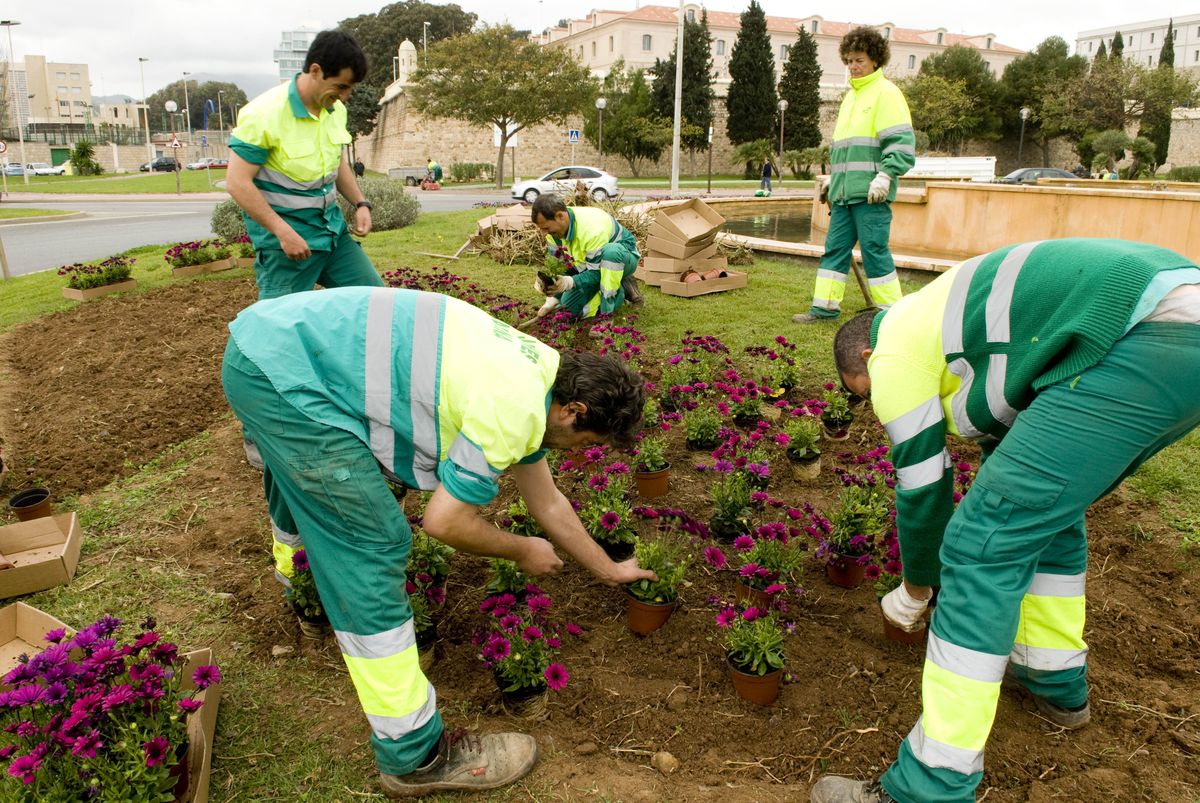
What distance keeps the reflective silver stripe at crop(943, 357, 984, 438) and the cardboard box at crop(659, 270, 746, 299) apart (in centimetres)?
579

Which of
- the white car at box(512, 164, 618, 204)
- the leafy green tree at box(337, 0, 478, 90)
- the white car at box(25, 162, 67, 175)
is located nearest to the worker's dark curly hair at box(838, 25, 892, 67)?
the white car at box(512, 164, 618, 204)

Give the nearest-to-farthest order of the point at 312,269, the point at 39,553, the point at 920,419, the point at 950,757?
the point at 950,757 < the point at 920,419 < the point at 39,553 < the point at 312,269

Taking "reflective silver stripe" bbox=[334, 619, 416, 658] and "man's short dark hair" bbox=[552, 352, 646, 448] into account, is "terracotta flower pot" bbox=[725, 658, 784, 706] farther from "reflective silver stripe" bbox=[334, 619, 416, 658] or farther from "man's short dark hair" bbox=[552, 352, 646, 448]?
"reflective silver stripe" bbox=[334, 619, 416, 658]

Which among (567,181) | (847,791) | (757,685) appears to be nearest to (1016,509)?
(847,791)

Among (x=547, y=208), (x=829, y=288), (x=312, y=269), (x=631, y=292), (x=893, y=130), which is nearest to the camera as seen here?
(x=312, y=269)

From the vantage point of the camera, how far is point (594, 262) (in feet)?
23.0

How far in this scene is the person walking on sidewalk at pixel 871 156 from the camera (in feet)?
20.2

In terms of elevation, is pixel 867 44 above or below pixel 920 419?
above

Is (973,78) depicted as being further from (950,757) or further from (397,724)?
(397,724)

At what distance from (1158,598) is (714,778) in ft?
7.05

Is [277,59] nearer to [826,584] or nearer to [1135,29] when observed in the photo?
[1135,29]

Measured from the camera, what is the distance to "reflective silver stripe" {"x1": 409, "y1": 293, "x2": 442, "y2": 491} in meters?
2.17

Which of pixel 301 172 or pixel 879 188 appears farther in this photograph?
pixel 879 188

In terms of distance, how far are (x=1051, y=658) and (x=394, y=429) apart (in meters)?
2.16
